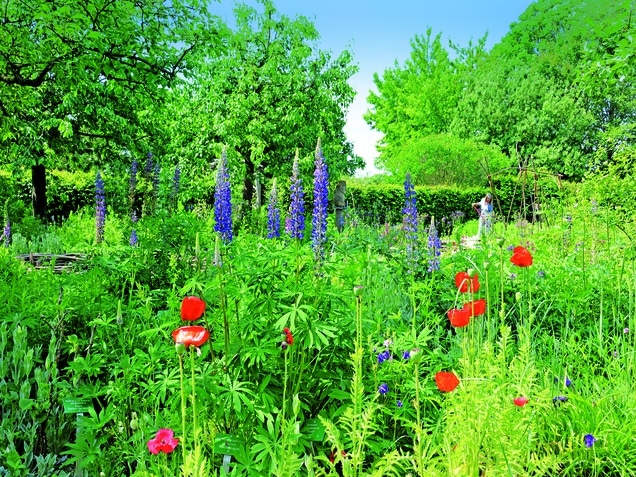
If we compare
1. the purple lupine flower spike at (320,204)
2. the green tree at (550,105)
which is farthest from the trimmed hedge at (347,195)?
the green tree at (550,105)

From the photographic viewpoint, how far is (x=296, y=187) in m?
2.82

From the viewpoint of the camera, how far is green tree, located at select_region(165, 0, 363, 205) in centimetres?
1377

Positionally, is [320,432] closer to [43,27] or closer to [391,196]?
[43,27]

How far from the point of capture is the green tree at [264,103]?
45.2 feet

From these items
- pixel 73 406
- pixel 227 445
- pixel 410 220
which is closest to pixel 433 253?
pixel 410 220

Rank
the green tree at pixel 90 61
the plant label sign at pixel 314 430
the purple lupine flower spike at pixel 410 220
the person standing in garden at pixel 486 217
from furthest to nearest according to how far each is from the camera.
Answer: the green tree at pixel 90 61, the person standing in garden at pixel 486 217, the purple lupine flower spike at pixel 410 220, the plant label sign at pixel 314 430

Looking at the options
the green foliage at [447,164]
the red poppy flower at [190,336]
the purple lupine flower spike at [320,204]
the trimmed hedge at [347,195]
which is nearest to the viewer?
the red poppy flower at [190,336]

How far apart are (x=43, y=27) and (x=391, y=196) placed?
14.7 meters

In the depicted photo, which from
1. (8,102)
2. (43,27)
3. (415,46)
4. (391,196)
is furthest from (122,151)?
(415,46)

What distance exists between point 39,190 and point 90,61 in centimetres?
718

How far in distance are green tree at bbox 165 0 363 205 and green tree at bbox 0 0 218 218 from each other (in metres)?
2.47

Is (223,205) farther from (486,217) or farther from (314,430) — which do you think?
(486,217)

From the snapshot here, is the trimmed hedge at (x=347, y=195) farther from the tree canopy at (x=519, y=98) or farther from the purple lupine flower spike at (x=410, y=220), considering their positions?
the tree canopy at (x=519, y=98)

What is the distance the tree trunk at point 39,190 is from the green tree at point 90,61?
23 cm
